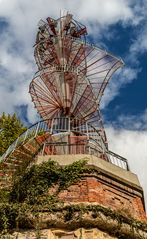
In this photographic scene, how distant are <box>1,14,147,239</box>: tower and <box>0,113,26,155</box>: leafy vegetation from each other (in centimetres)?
227

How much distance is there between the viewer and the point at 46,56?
21969 mm

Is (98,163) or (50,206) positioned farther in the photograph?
(98,163)

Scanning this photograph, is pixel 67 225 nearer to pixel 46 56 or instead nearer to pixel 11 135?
pixel 11 135

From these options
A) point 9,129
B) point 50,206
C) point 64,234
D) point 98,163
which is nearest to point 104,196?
point 98,163

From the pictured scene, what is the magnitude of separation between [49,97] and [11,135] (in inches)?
122

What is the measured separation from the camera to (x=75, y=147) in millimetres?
15156

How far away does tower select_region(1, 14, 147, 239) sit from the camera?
11.8 m

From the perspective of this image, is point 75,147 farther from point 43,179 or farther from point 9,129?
point 9,129

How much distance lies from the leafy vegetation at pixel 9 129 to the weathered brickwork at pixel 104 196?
7.87m

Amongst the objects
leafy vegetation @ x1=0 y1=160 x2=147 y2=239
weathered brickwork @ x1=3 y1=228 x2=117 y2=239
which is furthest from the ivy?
weathered brickwork @ x1=3 y1=228 x2=117 y2=239

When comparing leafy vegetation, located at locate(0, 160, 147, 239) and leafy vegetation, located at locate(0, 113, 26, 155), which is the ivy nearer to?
leafy vegetation, located at locate(0, 160, 147, 239)

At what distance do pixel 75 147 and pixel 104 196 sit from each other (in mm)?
2895

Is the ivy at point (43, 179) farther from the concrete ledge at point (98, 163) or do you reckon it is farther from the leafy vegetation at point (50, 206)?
the concrete ledge at point (98, 163)

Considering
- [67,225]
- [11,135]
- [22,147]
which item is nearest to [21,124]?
[11,135]
